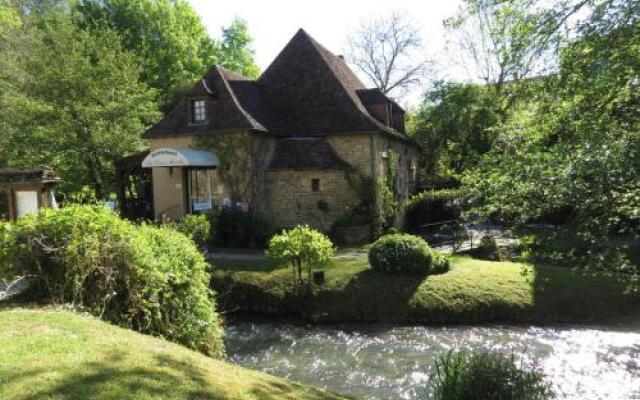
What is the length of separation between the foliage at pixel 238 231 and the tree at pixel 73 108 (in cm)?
859

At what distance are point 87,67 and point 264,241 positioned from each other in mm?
12916

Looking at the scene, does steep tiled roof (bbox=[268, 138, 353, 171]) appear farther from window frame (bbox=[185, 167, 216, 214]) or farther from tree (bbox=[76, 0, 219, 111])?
tree (bbox=[76, 0, 219, 111])

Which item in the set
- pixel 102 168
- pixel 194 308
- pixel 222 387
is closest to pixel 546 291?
pixel 194 308

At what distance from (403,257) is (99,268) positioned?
9.50m

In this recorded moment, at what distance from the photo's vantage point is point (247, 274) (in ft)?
52.4

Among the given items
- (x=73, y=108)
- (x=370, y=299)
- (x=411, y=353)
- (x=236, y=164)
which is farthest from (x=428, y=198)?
(x=73, y=108)

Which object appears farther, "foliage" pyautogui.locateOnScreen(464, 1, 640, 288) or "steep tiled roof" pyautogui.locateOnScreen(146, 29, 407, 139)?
"steep tiled roof" pyautogui.locateOnScreen(146, 29, 407, 139)

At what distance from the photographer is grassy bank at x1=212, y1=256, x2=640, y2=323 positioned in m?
14.3

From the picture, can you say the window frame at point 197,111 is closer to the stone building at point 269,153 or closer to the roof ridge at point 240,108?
the stone building at point 269,153

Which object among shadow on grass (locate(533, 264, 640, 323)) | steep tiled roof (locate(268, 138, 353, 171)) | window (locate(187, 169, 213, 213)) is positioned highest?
steep tiled roof (locate(268, 138, 353, 171))

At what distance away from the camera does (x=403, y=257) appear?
15.6m

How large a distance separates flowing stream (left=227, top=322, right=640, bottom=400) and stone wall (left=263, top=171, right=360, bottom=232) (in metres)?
9.53

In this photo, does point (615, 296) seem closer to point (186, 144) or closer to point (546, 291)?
point (546, 291)

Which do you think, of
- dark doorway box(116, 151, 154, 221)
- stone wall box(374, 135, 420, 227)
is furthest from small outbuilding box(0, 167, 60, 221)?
stone wall box(374, 135, 420, 227)
